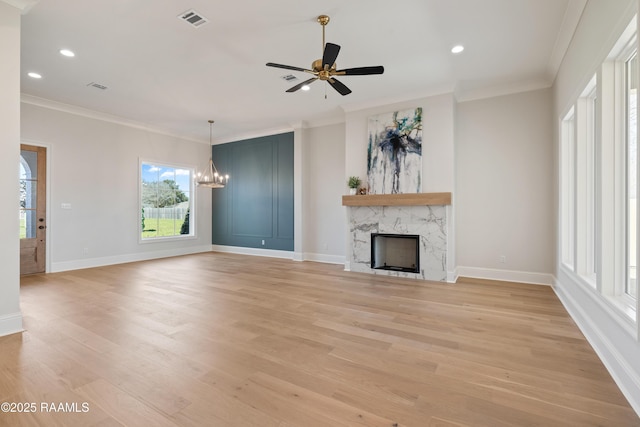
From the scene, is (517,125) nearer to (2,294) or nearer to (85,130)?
(2,294)

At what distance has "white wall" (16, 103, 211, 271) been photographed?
5750mm

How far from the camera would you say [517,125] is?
498 cm

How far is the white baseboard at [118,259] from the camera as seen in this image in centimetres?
587

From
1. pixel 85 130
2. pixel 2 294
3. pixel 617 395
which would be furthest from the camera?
pixel 85 130

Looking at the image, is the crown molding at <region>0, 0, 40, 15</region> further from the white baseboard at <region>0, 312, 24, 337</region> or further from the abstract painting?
the abstract painting

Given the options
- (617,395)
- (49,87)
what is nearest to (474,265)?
(617,395)

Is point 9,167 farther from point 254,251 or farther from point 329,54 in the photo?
point 254,251

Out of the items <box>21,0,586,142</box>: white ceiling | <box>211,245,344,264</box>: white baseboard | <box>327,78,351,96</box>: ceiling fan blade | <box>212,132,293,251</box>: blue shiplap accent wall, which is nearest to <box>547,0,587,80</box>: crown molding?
<box>21,0,586,142</box>: white ceiling

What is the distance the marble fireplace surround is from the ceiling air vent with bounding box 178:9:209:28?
12.0 ft

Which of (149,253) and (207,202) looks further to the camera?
(207,202)

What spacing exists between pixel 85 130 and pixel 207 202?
10.9 feet

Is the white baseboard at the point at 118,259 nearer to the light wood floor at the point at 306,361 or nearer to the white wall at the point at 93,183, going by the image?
the white wall at the point at 93,183

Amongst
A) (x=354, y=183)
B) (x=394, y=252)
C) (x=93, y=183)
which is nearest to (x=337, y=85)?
(x=354, y=183)

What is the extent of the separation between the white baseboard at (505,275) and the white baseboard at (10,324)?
5566 mm
